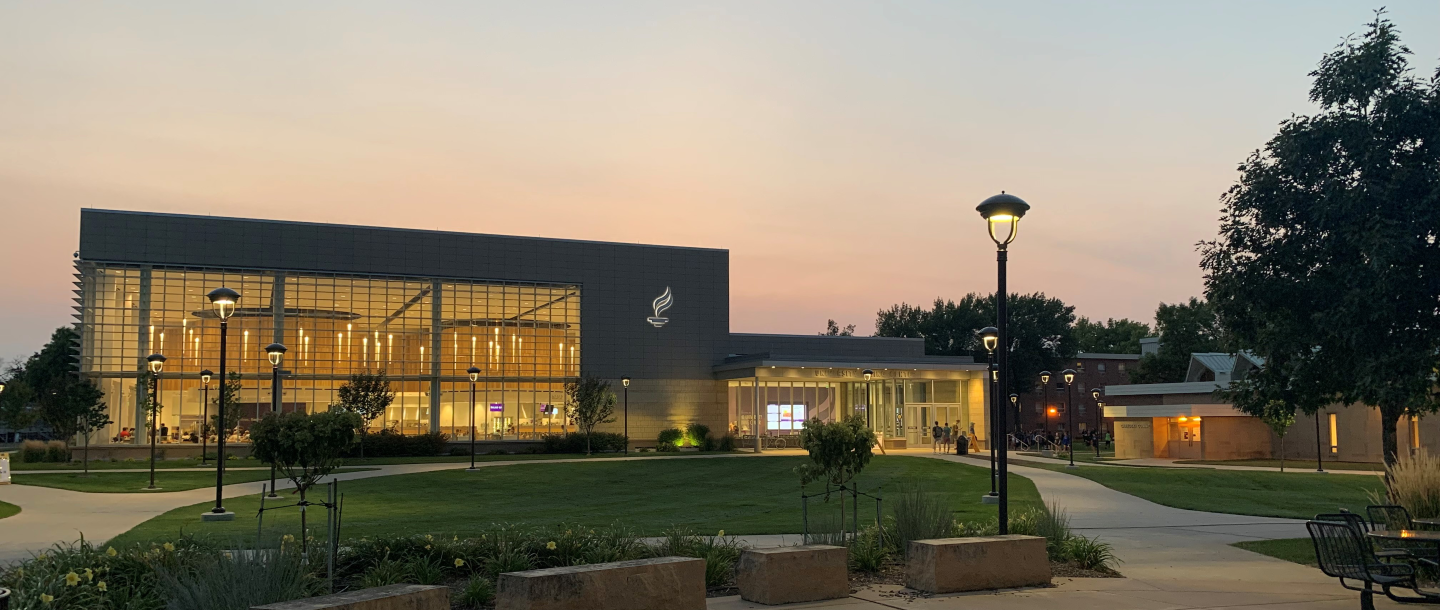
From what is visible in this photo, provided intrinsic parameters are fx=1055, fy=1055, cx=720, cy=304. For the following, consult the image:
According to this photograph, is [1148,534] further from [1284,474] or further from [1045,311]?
[1045,311]

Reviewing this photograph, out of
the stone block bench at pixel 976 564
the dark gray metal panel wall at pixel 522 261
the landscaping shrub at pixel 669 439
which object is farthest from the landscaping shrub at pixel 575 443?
the stone block bench at pixel 976 564

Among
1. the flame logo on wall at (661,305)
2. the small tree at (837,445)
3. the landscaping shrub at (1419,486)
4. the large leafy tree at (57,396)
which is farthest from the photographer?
the flame logo on wall at (661,305)

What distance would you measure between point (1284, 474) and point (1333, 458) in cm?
1399

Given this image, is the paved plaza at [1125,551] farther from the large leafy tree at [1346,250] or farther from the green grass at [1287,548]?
the large leafy tree at [1346,250]

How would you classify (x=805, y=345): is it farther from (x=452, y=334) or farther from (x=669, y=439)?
(x=452, y=334)

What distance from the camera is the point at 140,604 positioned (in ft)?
29.5

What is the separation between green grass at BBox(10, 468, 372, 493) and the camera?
31.4 metres

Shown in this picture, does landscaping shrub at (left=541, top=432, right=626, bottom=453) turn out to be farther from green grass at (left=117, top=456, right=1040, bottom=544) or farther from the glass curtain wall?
green grass at (left=117, top=456, right=1040, bottom=544)

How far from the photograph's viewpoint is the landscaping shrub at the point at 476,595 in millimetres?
9875

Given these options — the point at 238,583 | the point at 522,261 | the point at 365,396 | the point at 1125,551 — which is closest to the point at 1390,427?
the point at 1125,551

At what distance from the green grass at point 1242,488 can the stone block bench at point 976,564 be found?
13.5 m

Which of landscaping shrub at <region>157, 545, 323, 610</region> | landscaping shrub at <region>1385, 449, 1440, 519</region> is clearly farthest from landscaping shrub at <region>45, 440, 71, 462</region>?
landscaping shrub at <region>1385, 449, 1440, 519</region>

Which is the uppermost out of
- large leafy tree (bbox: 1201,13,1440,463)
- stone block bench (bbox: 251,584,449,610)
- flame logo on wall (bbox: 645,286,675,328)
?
flame logo on wall (bbox: 645,286,675,328)

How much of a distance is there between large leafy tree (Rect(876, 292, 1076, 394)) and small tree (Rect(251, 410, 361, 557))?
81.8m
